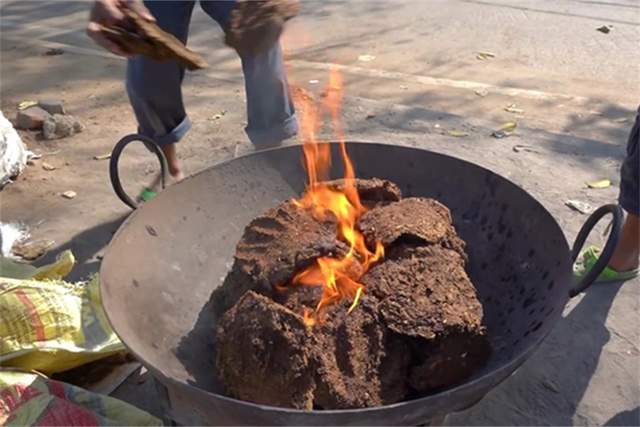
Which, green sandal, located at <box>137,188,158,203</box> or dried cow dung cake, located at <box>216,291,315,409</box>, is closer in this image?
dried cow dung cake, located at <box>216,291,315,409</box>

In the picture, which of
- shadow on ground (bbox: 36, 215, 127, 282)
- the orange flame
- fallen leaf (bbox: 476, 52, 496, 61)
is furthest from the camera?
fallen leaf (bbox: 476, 52, 496, 61)

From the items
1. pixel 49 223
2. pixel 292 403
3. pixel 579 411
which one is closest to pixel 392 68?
pixel 49 223

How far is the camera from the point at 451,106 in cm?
411

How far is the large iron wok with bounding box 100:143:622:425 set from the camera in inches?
57.1

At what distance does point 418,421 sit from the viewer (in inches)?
55.8

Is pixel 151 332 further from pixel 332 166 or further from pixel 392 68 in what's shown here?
pixel 392 68

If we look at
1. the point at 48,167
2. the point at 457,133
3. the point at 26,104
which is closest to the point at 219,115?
the point at 48,167

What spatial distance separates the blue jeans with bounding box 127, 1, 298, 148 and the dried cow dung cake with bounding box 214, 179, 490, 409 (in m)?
1.03

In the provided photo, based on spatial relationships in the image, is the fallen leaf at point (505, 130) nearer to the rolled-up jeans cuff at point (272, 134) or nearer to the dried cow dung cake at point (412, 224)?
the rolled-up jeans cuff at point (272, 134)

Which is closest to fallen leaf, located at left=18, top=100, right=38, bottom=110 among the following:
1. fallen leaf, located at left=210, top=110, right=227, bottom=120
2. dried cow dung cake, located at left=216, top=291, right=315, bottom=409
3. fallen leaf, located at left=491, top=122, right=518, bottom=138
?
fallen leaf, located at left=210, top=110, right=227, bottom=120

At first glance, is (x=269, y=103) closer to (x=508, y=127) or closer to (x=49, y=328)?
(x=49, y=328)

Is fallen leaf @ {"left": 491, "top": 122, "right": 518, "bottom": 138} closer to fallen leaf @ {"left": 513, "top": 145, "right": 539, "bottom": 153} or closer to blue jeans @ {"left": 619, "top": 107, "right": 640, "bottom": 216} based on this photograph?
fallen leaf @ {"left": 513, "top": 145, "right": 539, "bottom": 153}

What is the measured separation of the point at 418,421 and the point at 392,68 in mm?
3791

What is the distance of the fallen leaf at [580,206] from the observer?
2.92 meters
